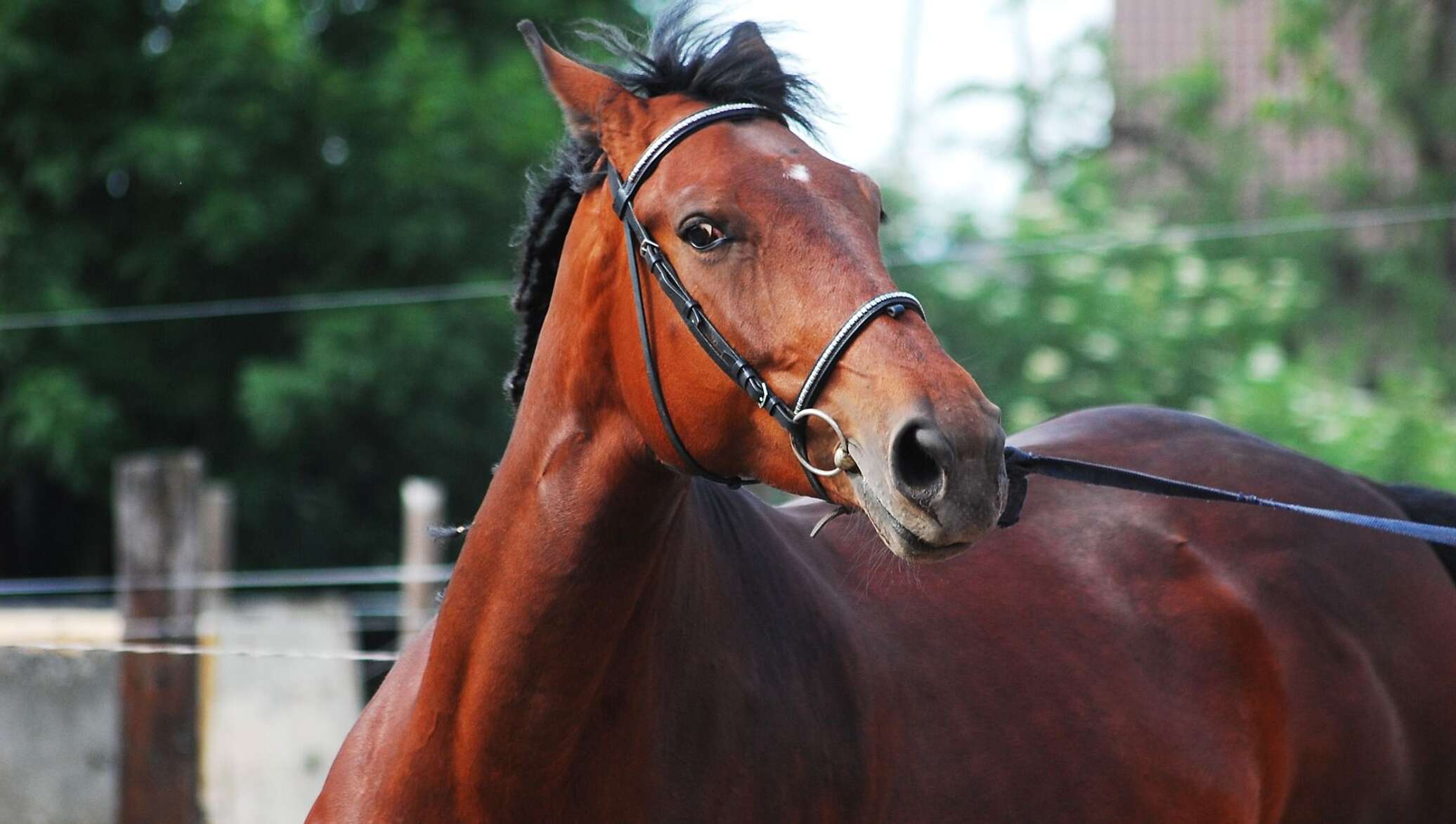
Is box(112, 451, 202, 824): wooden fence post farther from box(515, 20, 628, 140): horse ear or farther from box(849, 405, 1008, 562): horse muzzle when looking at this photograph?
box(849, 405, 1008, 562): horse muzzle

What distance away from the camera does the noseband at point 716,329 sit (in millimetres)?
1982

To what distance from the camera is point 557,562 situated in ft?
7.27

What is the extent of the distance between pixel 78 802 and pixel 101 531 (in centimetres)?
693

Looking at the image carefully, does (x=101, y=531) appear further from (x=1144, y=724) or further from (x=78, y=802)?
(x=1144, y=724)

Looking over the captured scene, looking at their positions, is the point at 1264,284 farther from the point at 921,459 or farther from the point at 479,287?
the point at 921,459

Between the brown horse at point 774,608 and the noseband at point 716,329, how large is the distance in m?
0.02

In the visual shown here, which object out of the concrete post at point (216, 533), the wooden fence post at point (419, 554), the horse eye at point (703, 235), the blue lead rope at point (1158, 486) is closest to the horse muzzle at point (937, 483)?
the horse eye at point (703, 235)

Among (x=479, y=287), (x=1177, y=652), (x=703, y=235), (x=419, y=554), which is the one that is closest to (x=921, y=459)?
(x=703, y=235)

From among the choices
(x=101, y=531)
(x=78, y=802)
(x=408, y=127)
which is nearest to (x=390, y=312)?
(x=408, y=127)

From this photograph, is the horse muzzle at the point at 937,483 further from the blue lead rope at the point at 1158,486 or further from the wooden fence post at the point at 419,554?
the wooden fence post at the point at 419,554

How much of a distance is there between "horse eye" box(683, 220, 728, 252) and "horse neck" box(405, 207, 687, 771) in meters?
0.17

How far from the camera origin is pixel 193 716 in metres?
4.82

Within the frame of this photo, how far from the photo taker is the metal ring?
6.48 ft

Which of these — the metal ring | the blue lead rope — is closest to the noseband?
the metal ring
